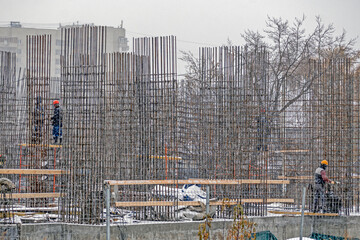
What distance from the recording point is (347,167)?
15234 millimetres

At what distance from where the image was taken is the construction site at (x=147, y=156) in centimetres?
1249

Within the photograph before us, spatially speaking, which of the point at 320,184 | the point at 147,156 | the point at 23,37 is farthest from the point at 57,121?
the point at 23,37

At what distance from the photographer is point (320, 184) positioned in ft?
49.5

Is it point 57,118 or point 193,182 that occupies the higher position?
point 57,118

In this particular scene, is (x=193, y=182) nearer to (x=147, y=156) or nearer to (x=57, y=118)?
(x=147, y=156)

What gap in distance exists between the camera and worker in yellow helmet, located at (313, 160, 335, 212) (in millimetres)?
14797

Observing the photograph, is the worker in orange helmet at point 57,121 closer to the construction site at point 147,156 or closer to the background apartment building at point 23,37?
the construction site at point 147,156

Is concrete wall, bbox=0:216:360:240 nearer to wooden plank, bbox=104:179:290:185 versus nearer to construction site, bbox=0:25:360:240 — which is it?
construction site, bbox=0:25:360:240

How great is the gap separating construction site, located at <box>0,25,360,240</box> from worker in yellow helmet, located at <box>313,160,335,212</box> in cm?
15

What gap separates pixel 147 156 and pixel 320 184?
15.2 ft

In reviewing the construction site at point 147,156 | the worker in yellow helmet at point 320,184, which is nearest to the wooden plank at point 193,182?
the construction site at point 147,156

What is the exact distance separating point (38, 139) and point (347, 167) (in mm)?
7826

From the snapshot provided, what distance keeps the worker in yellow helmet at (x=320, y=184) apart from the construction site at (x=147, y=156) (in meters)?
0.15

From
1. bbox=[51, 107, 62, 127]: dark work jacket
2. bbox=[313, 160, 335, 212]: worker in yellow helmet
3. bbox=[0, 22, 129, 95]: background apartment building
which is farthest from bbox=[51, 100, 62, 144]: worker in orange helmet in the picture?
bbox=[0, 22, 129, 95]: background apartment building
